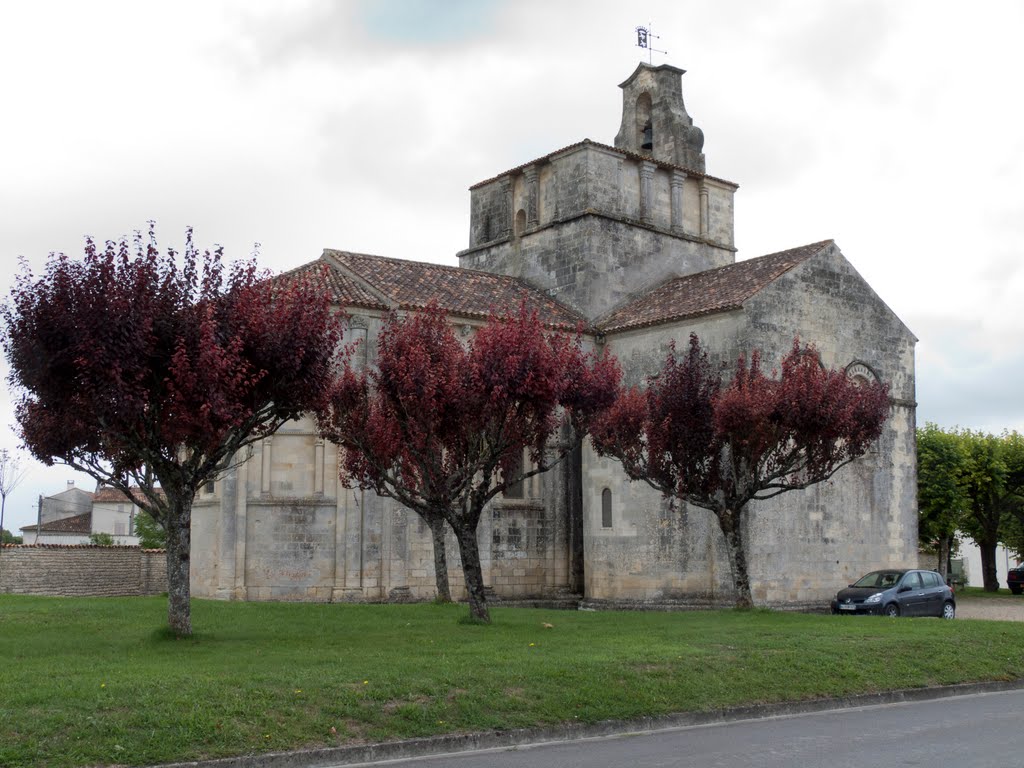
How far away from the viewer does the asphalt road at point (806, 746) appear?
10.4m

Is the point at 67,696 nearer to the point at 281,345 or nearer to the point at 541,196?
the point at 281,345

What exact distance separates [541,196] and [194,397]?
20874 millimetres

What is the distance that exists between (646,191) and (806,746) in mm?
24681

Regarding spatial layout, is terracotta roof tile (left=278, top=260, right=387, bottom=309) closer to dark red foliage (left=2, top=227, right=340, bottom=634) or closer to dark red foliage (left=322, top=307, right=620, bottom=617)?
dark red foliage (left=322, top=307, right=620, bottom=617)

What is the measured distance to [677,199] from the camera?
1377 inches

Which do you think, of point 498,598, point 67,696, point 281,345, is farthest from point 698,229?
point 67,696

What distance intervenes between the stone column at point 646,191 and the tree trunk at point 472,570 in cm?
1685

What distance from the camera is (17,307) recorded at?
50.8 feet

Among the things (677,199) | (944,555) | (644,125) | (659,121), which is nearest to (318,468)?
(677,199)

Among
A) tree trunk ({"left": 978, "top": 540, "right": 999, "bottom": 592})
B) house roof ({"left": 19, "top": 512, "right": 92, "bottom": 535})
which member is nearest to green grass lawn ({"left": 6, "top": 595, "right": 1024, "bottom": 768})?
tree trunk ({"left": 978, "top": 540, "right": 999, "bottom": 592})

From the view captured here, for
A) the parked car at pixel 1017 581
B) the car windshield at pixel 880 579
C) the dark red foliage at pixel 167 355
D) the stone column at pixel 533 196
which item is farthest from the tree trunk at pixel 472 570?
the parked car at pixel 1017 581

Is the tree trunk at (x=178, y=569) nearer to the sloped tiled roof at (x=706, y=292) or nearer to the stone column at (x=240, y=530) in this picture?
the stone column at (x=240, y=530)

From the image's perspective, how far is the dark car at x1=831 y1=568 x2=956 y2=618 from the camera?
2511cm

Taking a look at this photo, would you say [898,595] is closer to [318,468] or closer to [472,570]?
[472,570]
